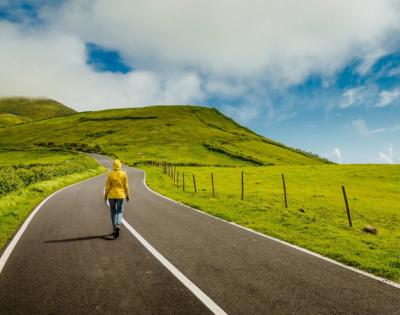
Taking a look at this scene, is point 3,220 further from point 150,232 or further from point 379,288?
point 379,288

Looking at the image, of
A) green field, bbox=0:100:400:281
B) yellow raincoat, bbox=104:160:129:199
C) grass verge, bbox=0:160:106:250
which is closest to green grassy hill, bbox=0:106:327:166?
green field, bbox=0:100:400:281

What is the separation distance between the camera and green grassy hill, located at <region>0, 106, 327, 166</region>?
102 metres

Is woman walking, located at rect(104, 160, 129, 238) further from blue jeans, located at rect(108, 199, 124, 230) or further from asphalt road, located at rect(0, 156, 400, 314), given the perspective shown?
asphalt road, located at rect(0, 156, 400, 314)

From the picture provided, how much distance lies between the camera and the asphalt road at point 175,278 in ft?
17.3

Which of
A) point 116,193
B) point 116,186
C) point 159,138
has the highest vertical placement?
point 159,138

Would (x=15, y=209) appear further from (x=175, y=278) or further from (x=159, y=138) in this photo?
(x=159, y=138)

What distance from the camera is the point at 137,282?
20.6ft

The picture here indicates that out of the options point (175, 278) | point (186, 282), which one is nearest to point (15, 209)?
point (175, 278)

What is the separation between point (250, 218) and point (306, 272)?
7.43 m

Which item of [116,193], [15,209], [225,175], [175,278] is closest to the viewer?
[175,278]

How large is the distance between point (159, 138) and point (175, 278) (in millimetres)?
125313

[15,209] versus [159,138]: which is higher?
[159,138]

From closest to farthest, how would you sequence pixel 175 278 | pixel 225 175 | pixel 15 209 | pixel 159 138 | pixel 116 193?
pixel 175 278
pixel 116 193
pixel 15 209
pixel 225 175
pixel 159 138

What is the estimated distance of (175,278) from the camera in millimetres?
6504
